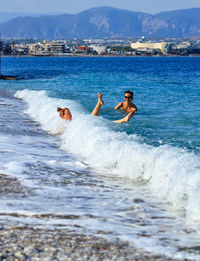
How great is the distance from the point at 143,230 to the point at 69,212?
3.65 feet

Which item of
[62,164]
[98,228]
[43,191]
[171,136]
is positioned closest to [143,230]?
[98,228]

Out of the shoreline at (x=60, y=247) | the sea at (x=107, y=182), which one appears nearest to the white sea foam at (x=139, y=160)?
the sea at (x=107, y=182)

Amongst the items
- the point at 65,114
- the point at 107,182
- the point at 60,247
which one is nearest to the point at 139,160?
the point at 107,182

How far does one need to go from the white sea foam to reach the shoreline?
1316 millimetres

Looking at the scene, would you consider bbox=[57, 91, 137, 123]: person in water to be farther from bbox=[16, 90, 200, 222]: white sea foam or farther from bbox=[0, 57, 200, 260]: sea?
bbox=[16, 90, 200, 222]: white sea foam

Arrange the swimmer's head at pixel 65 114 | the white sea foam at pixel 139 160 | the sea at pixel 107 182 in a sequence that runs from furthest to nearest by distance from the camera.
Answer: the swimmer's head at pixel 65 114 → the white sea foam at pixel 139 160 → the sea at pixel 107 182

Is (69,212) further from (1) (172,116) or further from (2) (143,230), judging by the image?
(1) (172,116)

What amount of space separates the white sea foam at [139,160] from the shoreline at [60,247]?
4.32 ft

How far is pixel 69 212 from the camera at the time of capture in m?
5.59

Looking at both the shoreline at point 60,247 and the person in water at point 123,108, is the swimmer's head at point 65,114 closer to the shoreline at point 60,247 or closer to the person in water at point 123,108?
the person in water at point 123,108

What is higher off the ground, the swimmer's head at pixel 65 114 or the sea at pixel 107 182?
the swimmer's head at pixel 65 114

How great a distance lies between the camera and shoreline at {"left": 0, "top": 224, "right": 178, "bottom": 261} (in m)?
4.27

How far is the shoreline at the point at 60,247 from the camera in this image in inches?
168

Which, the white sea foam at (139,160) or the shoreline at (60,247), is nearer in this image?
the shoreline at (60,247)
